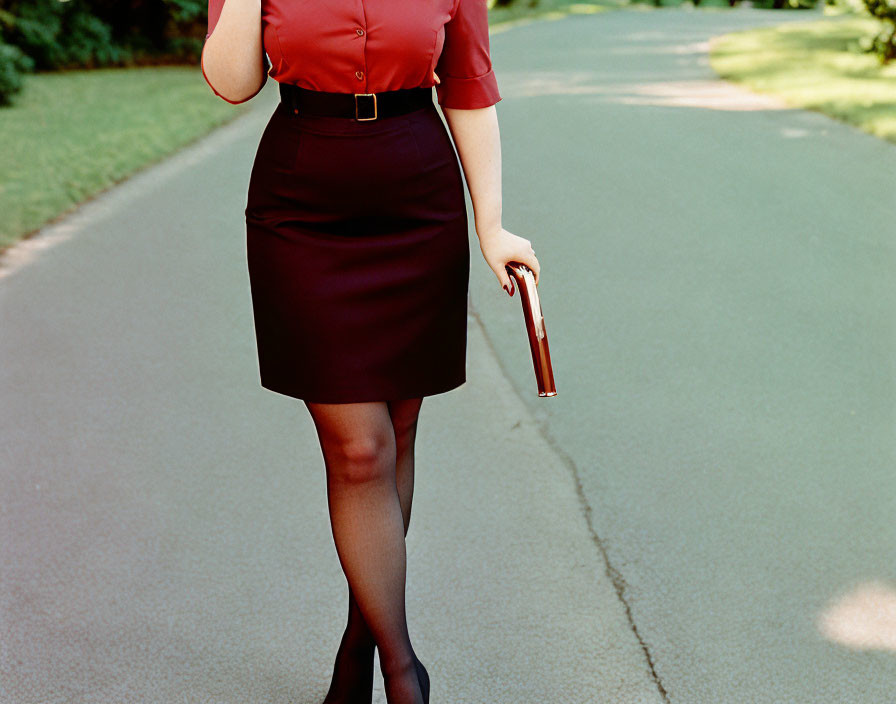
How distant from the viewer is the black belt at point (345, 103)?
7.52ft

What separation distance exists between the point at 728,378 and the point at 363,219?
309 centimetres

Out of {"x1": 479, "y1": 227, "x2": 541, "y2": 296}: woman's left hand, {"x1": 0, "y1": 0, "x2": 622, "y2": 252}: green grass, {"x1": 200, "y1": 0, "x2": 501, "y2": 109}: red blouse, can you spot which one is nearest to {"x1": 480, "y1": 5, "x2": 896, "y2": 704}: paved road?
{"x1": 479, "y1": 227, "x2": 541, "y2": 296}: woman's left hand

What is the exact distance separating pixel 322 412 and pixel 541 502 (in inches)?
64.0

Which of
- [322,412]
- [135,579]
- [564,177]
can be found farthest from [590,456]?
[564,177]

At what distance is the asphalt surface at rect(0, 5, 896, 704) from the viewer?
2947mm

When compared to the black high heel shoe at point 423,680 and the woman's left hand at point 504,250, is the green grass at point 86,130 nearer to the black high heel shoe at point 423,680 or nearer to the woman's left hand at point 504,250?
the woman's left hand at point 504,250

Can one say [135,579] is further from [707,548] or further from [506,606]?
[707,548]

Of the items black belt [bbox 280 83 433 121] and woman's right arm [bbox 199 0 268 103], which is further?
black belt [bbox 280 83 433 121]

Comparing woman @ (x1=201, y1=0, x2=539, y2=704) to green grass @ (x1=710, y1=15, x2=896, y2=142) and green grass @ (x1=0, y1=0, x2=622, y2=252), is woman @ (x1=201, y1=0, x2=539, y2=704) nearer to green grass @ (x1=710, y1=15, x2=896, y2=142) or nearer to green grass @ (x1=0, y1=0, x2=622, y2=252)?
green grass @ (x1=0, y1=0, x2=622, y2=252)

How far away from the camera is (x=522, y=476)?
13.4 ft

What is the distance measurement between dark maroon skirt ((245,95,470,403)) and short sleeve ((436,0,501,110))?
0.25ft

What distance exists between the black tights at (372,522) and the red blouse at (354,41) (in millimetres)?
686

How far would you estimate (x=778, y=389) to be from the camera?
193 inches

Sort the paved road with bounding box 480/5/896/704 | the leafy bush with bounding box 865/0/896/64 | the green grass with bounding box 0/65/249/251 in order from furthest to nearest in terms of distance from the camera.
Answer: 1. the leafy bush with bounding box 865/0/896/64
2. the green grass with bounding box 0/65/249/251
3. the paved road with bounding box 480/5/896/704
